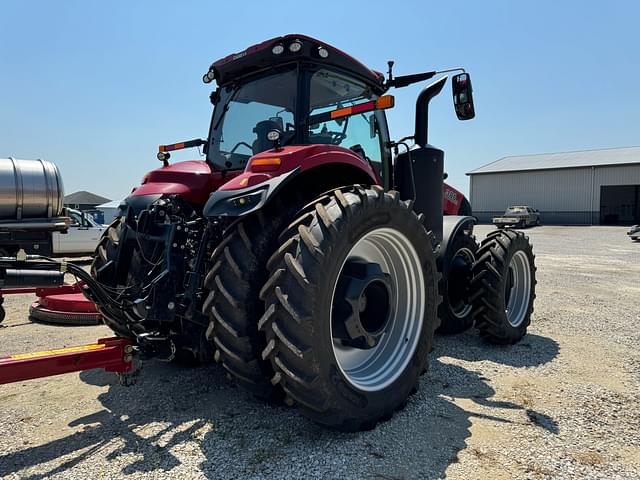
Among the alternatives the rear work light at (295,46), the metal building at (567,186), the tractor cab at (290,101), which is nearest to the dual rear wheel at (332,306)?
the tractor cab at (290,101)

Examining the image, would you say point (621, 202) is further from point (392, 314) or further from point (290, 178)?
point (290, 178)

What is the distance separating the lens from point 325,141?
360cm

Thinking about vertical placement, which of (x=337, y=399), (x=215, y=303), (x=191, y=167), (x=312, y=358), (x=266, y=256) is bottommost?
(x=337, y=399)

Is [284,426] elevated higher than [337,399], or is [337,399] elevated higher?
[337,399]

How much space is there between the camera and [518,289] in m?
5.15

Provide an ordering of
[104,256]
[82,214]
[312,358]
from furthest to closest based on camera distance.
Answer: [82,214] → [104,256] → [312,358]

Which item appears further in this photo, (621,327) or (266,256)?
(621,327)

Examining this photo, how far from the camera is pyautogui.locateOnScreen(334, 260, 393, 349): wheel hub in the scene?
279cm

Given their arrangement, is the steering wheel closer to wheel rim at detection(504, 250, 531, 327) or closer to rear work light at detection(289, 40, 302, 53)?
rear work light at detection(289, 40, 302, 53)

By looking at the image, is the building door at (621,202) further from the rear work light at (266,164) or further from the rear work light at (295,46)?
the rear work light at (266,164)

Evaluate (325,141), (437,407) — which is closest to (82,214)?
(325,141)

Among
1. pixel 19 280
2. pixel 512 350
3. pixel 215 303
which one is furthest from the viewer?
pixel 512 350

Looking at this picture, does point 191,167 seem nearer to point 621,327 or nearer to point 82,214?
point 621,327

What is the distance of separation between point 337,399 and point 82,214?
13.4 m
